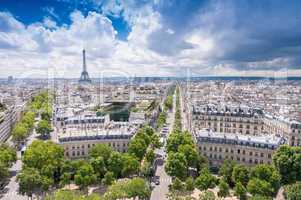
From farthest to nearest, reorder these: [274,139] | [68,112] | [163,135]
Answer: [68,112], [163,135], [274,139]

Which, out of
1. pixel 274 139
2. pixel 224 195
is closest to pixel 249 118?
pixel 274 139

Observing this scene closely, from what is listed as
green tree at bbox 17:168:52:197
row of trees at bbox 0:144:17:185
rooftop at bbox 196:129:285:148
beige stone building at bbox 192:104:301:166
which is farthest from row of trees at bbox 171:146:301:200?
row of trees at bbox 0:144:17:185

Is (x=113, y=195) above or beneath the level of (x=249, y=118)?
beneath

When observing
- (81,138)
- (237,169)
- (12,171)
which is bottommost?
(12,171)

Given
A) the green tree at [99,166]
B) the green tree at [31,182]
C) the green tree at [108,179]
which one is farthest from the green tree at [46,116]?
the green tree at [108,179]

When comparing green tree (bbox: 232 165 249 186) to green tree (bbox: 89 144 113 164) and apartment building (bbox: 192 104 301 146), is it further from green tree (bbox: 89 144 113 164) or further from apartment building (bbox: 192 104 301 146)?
green tree (bbox: 89 144 113 164)

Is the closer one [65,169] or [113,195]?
[113,195]

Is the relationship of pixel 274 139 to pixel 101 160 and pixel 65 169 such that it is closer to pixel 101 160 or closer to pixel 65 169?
pixel 101 160

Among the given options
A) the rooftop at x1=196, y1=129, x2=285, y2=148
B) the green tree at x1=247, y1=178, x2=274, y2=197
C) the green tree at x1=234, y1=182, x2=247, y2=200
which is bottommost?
the green tree at x1=234, y1=182, x2=247, y2=200
